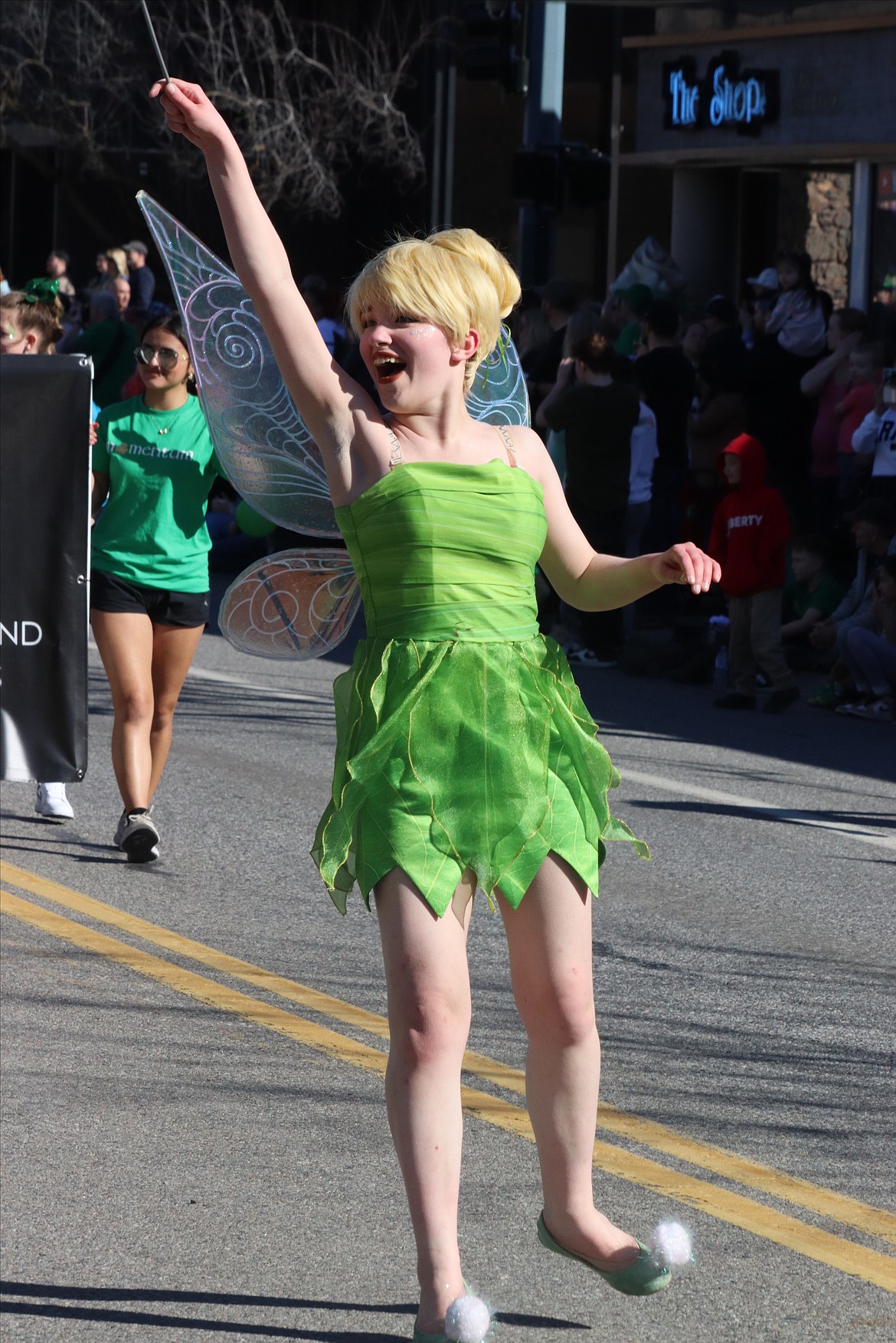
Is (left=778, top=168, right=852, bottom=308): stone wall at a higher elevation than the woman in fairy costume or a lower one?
higher

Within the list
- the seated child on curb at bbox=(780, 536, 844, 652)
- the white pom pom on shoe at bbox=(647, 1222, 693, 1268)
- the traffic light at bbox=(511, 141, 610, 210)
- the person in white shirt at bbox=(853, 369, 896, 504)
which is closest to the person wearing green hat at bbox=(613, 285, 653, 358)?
the traffic light at bbox=(511, 141, 610, 210)

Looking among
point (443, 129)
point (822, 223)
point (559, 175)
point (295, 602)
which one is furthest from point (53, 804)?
point (443, 129)

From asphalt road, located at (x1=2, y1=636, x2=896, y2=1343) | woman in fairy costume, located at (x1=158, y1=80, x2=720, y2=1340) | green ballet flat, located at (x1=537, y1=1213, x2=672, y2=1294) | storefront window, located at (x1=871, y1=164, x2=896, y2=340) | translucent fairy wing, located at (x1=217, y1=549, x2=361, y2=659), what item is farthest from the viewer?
storefront window, located at (x1=871, y1=164, x2=896, y2=340)

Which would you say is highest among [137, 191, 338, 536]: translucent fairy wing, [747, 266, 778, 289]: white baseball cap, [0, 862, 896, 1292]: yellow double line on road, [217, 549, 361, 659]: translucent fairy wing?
[747, 266, 778, 289]: white baseball cap

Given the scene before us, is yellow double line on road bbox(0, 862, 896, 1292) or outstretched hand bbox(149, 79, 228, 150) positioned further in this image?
yellow double line on road bbox(0, 862, 896, 1292)

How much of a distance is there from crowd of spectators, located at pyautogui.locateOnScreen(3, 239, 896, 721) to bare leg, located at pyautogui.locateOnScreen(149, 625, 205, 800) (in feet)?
15.1

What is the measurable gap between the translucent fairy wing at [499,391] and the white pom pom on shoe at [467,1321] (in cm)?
173

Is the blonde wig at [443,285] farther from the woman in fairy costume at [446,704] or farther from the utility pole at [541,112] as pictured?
the utility pole at [541,112]

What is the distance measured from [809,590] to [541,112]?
721cm

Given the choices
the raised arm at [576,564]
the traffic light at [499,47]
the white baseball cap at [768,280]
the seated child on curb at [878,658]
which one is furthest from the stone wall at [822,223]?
the raised arm at [576,564]

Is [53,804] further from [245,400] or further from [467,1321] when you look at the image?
[467,1321]

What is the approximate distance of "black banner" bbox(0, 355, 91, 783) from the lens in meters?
7.17

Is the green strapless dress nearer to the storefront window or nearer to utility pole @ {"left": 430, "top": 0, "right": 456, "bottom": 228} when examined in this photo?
the storefront window

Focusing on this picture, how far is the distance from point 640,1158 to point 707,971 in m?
1.63
